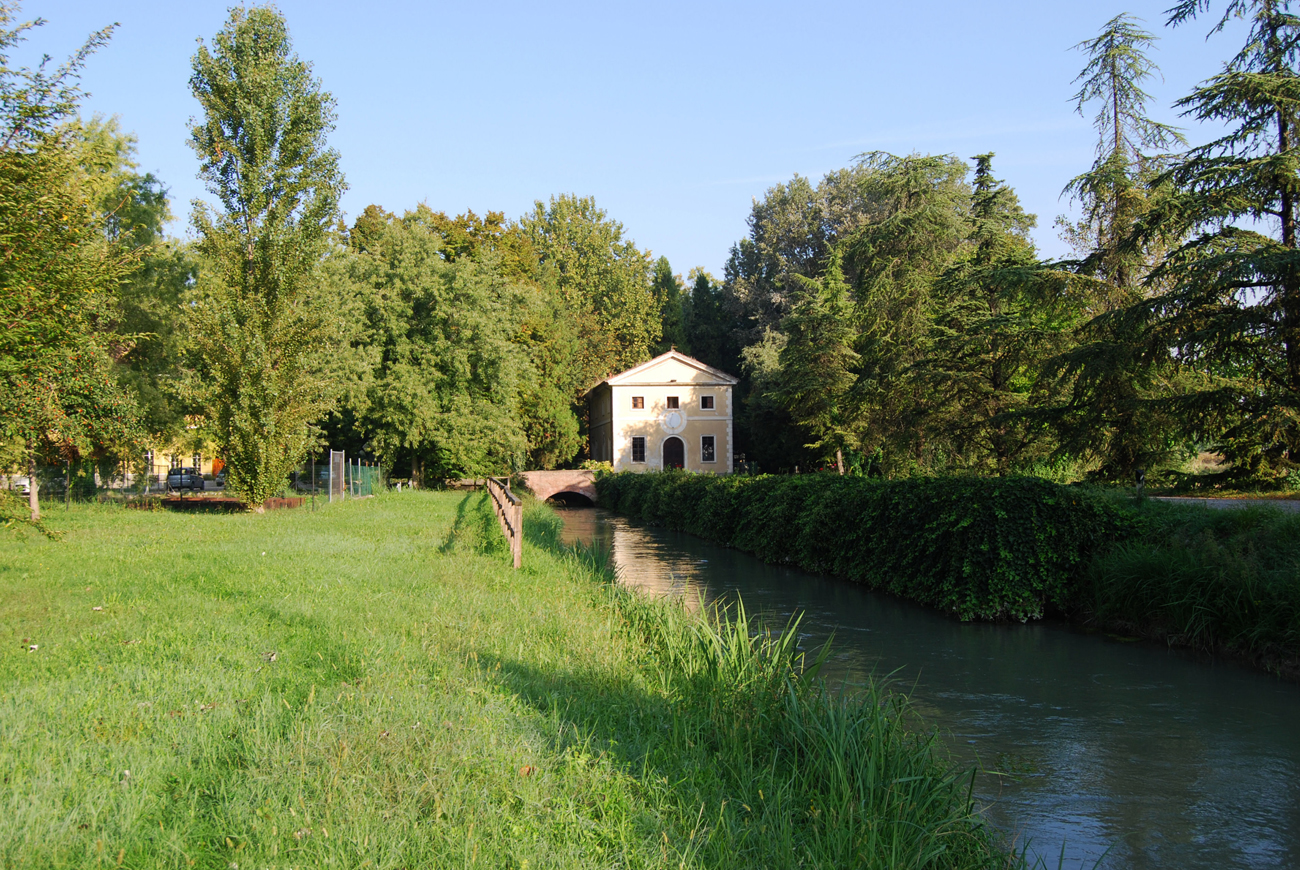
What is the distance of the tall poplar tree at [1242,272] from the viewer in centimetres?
1557

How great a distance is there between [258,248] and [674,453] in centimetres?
3226

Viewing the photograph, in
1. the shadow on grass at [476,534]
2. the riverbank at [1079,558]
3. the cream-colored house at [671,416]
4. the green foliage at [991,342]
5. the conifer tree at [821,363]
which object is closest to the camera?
the riverbank at [1079,558]

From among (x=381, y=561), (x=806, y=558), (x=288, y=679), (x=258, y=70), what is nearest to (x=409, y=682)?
(x=288, y=679)

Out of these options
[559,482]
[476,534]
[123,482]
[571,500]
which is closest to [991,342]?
[476,534]

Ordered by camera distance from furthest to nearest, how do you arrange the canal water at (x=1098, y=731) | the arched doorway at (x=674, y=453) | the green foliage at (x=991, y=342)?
the arched doorway at (x=674, y=453)
the green foliage at (x=991, y=342)
the canal water at (x=1098, y=731)

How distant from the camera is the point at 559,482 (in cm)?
4750

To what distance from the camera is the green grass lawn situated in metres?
3.84

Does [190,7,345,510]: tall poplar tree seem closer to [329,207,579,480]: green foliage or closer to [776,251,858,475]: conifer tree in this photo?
[329,207,579,480]: green foliage

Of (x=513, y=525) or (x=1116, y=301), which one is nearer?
(x=513, y=525)

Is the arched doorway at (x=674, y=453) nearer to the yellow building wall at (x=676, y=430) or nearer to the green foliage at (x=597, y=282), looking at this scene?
the yellow building wall at (x=676, y=430)

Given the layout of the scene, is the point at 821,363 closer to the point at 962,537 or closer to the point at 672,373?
the point at 672,373

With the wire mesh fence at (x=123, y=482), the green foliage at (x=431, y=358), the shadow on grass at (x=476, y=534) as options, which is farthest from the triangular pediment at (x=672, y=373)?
the shadow on grass at (x=476, y=534)

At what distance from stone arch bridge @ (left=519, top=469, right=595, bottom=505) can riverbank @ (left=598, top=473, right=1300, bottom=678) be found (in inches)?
1149

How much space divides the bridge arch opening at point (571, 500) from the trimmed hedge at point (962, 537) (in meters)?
31.3
